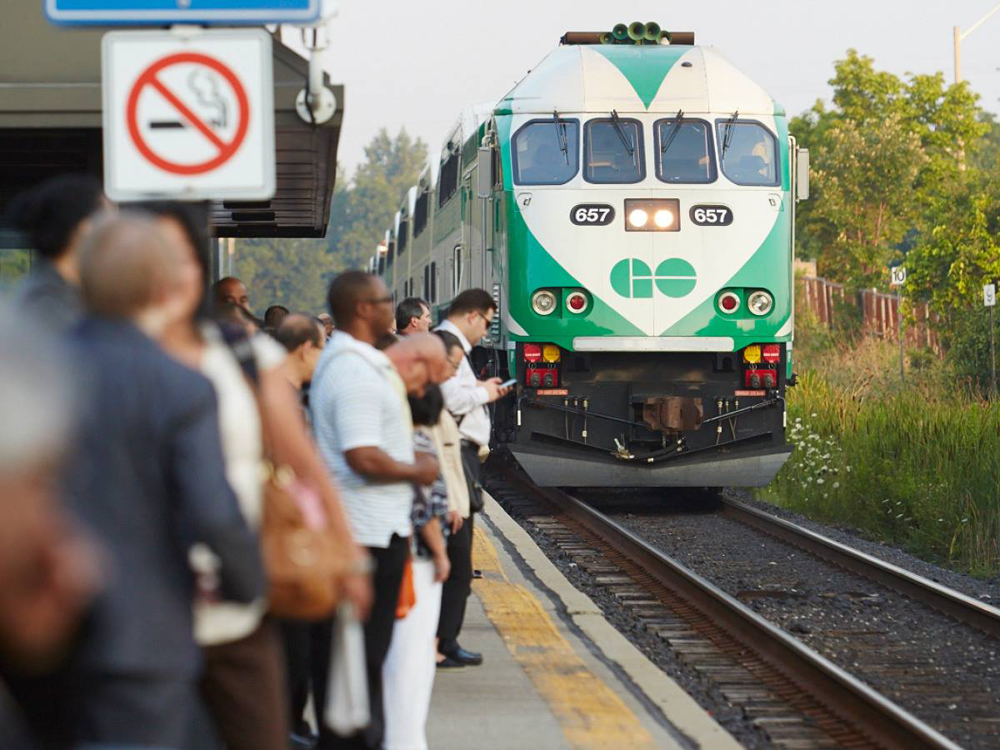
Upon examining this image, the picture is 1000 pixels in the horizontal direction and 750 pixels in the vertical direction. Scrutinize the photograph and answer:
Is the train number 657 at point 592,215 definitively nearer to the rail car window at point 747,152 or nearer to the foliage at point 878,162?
the rail car window at point 747,152

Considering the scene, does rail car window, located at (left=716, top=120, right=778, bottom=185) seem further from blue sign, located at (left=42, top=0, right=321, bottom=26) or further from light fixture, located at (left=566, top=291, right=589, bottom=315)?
blue sign, located at (left=42, top=0, right=321, bottom=26)

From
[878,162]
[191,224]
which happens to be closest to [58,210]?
[191,224]

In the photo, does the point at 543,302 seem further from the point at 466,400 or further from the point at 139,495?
the point at 139,495

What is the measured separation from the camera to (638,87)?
1510 cm

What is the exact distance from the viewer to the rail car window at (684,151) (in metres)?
15.0

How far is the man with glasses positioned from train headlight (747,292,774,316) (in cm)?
934

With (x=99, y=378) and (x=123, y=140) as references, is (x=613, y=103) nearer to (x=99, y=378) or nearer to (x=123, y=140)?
(x=123, y=140)

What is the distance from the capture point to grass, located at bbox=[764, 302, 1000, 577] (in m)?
13.8

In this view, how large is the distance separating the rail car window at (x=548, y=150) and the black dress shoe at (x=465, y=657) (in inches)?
299

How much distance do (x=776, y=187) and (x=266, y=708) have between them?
11.6 m

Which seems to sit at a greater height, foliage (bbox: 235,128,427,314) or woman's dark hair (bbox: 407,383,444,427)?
foliage (bbox: 235,128,427,314)

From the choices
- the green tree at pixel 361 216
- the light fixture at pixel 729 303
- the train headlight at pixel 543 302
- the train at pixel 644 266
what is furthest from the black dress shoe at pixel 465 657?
the green tree at pixel 361 216

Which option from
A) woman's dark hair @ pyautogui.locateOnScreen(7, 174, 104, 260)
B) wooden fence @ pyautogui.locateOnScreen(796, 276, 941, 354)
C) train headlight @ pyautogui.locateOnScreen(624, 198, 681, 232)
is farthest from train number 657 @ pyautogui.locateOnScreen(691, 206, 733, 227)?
wooden fence @ pyautogui.locateOnScreen(796, 276, 941, 354)

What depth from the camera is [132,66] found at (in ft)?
17.7
